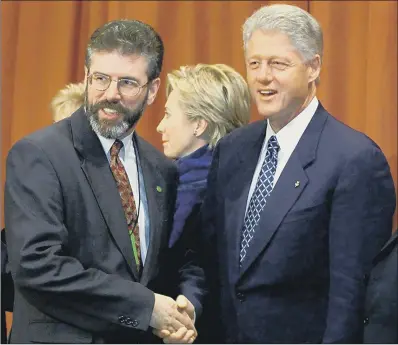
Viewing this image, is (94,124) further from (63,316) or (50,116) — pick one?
(50,116)

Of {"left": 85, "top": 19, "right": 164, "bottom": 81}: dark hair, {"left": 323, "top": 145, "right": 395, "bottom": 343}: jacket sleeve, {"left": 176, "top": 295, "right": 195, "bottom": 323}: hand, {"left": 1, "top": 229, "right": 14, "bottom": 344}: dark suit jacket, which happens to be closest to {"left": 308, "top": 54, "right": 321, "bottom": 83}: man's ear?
{"left": 323, "top": 145, "right": 395, "bottom": 343}: jacket sleeve

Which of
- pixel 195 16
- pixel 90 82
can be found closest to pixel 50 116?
pixel 195 16

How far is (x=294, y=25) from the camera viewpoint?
2.45 meters

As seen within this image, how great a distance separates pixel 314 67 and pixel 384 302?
0.72m

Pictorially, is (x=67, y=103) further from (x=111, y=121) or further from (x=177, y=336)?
(x=177, y=336)

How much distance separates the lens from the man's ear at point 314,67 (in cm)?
250

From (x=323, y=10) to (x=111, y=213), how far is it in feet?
5.68

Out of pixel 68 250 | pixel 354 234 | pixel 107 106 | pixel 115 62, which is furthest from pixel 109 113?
pixel 354 234

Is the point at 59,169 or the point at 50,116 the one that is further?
the point at 50,116

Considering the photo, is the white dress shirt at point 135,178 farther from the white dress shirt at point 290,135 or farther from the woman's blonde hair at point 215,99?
the woman's blonde hair at point 215,99

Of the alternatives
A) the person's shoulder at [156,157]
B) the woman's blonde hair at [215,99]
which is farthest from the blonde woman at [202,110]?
the person's shoulder at [156,157]

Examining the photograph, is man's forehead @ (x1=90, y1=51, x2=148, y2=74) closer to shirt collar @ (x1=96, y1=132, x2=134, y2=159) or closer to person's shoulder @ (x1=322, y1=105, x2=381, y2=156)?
shirt collar @ (x1=96, y1=132, x2=134, y2=159)

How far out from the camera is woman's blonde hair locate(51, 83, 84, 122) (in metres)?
3.14

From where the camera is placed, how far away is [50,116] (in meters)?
4.05
